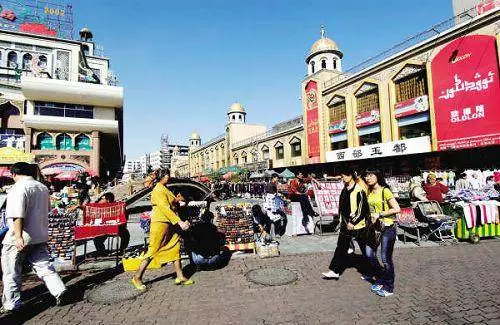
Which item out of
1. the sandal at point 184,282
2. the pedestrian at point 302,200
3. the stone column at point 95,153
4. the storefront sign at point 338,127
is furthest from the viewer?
the stone column at point 95,153

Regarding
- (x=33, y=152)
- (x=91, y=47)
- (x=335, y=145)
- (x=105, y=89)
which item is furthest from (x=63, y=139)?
(x=91, y=47)

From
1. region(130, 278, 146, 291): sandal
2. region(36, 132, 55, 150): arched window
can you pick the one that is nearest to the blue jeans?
region(130, 278, 146, 291): sandal

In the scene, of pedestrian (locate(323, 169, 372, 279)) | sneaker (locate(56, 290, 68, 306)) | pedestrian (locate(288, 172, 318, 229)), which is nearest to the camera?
sneaker (locate(56, 290, 68, 306))

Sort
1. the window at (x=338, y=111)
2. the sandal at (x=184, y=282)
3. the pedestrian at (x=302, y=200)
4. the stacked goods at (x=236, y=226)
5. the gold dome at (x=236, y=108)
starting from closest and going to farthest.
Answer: the sandal at (x=184, y=282) < the stacked goods at (x=236, y=226) < the pedestrian at (x=302, y=200) < the window at (x=338, y=111) < the gold dome at (x=236, y=108)

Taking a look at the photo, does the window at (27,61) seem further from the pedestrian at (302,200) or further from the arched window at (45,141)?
the pedestrian at (302,200)

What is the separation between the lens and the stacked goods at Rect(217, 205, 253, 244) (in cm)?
668

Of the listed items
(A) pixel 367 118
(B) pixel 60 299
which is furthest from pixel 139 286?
(A) pixel 367 118

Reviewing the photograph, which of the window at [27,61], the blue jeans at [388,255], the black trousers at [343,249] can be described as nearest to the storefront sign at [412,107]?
the black trousers at [343,249]

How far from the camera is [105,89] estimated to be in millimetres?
29094

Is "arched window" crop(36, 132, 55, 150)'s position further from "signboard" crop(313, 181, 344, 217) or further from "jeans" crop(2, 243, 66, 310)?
"signboard" crop(313, 181, 344, 217)

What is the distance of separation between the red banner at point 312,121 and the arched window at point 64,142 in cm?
2551

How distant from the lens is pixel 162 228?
482 cm

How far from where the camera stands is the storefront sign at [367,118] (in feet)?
75.4

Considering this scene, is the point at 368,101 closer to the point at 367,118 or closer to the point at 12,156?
the point at 367,118
